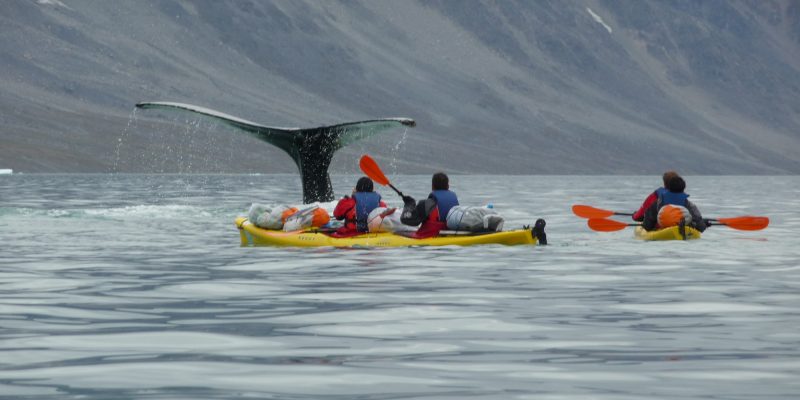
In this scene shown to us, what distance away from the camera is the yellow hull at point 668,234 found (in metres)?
29.8

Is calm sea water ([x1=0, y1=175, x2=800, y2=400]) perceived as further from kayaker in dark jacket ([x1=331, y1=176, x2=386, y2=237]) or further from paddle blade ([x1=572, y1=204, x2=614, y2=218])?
paddle blade ([x1=572, y1=204, x2=614, y2=218])

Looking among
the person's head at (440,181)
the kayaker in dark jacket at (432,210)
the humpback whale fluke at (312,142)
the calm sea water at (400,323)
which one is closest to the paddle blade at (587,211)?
the calm sea water at (400,323)

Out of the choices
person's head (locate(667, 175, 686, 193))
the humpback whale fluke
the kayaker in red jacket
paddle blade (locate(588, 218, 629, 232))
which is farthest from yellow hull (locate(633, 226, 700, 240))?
the humpback whale fluke

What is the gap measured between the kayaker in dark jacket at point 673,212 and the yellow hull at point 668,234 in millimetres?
172

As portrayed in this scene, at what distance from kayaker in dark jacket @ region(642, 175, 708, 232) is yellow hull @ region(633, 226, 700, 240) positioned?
17 cm

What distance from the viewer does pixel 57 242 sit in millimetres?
30906

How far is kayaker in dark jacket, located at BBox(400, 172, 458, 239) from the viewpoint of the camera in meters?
27.3

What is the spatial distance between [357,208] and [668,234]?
261 inches

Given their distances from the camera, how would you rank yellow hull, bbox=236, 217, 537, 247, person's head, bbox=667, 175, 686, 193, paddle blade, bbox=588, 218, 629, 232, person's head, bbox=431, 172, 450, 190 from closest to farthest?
person's head, bbox=431, 172, 450, 190 < yellow hull, bbox=236, 217, 537, 247 < person's head, bbox=667, 175, 686, 193 < paddle blade, bbox=588, 218, 629, 232

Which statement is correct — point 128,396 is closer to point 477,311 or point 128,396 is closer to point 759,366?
point 759,366

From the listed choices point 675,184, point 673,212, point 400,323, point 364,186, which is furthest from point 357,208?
point 400,323

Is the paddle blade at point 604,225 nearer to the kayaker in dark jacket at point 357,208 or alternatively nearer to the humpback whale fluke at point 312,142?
the kayaker in dark jacket at point 357,208

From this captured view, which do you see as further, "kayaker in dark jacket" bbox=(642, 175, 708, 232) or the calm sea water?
"kayaker in dark jacket" bbox=(642, 175, 708, 232)

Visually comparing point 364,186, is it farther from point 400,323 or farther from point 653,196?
point 400,323
